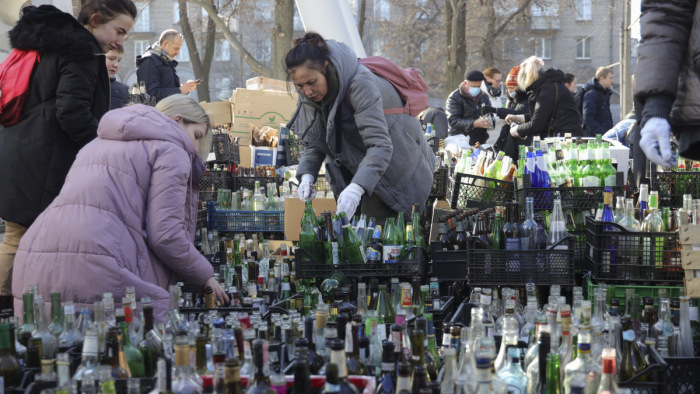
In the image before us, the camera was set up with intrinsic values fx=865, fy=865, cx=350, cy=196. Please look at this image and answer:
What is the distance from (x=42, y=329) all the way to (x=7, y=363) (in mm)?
407

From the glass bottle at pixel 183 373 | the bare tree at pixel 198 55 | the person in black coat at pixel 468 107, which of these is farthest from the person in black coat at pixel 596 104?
the bare tree at pixel 198 55

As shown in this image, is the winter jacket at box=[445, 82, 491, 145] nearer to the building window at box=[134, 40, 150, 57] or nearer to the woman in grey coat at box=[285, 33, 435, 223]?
the woman in grey coat at box=[285, 33, 435, 223]

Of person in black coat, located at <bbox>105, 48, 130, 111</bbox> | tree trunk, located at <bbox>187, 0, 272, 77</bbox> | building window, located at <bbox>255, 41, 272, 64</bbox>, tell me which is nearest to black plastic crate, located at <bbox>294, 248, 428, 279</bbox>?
person in black coat, located at <bbox>105, 48, 130, 111</bbox>

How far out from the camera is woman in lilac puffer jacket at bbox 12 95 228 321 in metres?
3.99

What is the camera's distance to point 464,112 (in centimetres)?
1221

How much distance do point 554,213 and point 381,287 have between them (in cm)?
128

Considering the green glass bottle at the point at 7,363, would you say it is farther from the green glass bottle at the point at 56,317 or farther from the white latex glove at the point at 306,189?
the white latex glove at the point at 306,189

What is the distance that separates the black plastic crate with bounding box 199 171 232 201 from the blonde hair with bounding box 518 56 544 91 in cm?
347

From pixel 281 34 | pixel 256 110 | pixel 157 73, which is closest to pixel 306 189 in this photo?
pixel 157 73

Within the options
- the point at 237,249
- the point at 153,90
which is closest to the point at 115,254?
the point at 237,249

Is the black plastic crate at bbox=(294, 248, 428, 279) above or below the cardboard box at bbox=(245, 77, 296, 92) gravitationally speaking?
below

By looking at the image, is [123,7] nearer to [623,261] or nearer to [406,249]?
[406,249]

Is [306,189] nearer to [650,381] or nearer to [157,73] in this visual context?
[650,381]

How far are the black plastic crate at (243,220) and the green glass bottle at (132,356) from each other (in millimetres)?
3135
